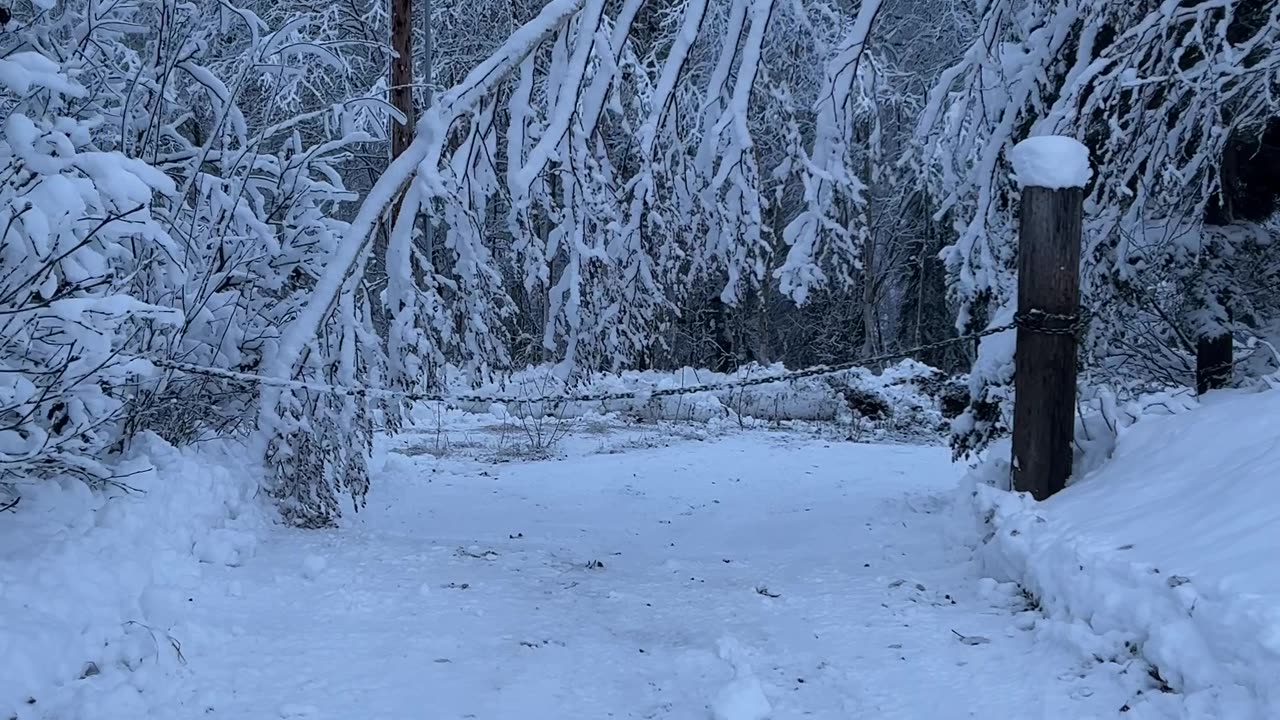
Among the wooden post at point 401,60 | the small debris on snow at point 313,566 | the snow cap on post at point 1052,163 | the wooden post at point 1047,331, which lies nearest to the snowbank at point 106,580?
the small debris on snow at point 313,566

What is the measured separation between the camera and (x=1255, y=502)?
2.72 metres

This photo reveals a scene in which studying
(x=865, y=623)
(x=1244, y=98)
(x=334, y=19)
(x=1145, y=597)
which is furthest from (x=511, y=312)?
(x=334, y=19)

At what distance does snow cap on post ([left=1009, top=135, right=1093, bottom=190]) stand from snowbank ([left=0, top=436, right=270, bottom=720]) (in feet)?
11.1

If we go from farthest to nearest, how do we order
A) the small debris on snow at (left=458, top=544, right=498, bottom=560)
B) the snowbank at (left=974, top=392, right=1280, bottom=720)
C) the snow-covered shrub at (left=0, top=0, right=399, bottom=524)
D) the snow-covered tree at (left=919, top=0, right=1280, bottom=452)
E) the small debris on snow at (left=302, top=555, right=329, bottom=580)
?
the small debris on snow at (left=458, top=544, right=498, bottom=560) < the snow-covered tree at (left=919, top=0, right=1280, bottom=452) < the small debris on snow at (left=302, top=555, right=329, bottom=580) < the snow-covered shrub at (left=0, top=0, right=399, bottom=524) < the snowbank at (left=974, top=392, right=1280, bottom=720)

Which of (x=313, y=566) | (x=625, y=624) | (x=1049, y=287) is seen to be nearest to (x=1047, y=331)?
(x=1049, y=287)

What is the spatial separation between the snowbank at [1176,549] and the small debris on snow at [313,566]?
2.65m

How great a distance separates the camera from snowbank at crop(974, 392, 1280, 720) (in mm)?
2236

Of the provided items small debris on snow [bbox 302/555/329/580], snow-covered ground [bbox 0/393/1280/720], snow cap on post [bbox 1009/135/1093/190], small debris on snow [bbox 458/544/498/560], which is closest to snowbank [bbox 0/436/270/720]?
snow-covered ground [bbox 0/393/1280/720]

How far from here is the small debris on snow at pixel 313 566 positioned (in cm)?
385

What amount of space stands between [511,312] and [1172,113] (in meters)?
3.28

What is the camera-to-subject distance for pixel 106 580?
3.02 meters

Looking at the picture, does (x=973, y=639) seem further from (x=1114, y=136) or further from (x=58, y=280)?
(x=58, y=280)

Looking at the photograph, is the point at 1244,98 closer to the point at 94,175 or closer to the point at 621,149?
the point at 621,149

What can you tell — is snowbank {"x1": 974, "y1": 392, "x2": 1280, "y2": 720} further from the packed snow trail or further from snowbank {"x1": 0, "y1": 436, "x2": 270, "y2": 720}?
snowbank {"x1": 0, "y1": 436, "x2": 270, "y2": 720}
